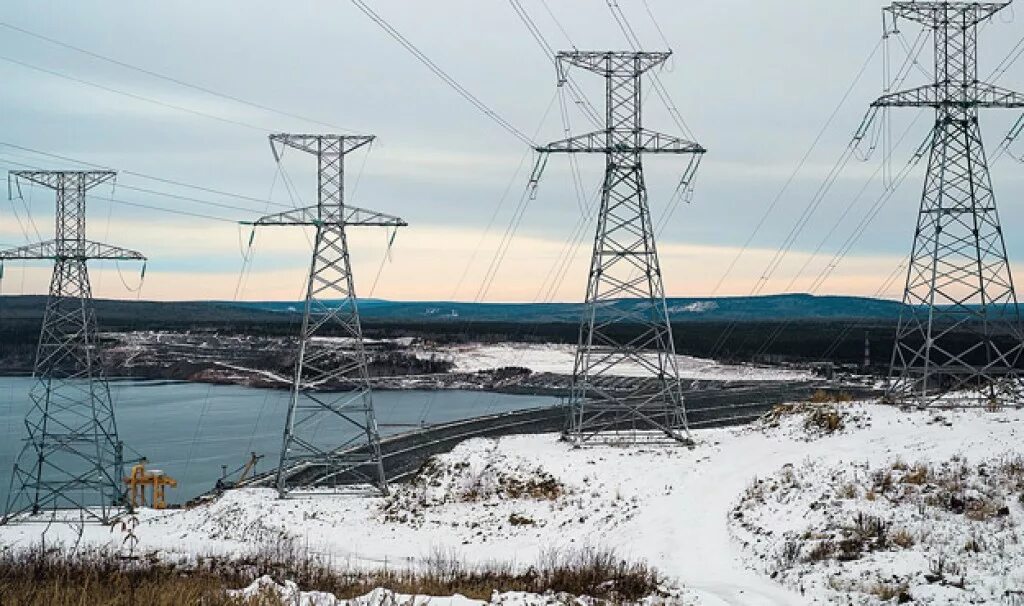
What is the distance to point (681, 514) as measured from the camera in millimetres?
17141

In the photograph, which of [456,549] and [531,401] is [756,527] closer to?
[456,549]

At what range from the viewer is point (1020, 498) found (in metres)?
13.3

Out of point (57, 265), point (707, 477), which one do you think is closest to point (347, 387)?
point (57, 265)

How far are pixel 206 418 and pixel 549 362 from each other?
47.1 m

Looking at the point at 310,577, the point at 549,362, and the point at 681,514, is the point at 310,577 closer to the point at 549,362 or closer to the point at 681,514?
the point at 681,514

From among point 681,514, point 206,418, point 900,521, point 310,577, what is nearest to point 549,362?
point 206,418

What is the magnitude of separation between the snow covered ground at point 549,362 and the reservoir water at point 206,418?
51.4 ft

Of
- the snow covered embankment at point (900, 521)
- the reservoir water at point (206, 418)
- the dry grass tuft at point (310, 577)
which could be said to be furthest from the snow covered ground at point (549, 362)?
the dry grass tuft at point (310, 577)

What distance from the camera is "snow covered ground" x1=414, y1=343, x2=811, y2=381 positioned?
75125mm

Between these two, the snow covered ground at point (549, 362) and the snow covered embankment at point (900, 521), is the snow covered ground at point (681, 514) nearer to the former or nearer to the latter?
the snow covered embankment at point (900, 521)

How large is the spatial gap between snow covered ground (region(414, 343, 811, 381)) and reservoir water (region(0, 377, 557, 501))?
15.7 meters

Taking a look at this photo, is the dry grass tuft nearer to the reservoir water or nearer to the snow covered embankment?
the snow covered embankment

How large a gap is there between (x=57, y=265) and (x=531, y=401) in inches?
1754

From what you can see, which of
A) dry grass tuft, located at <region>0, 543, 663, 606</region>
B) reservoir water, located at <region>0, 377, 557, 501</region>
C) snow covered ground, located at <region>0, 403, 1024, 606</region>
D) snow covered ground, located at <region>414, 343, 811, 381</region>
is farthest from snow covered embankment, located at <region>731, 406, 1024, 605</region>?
snow covered ground, located at <region>414, 343, 811, 381</region>
